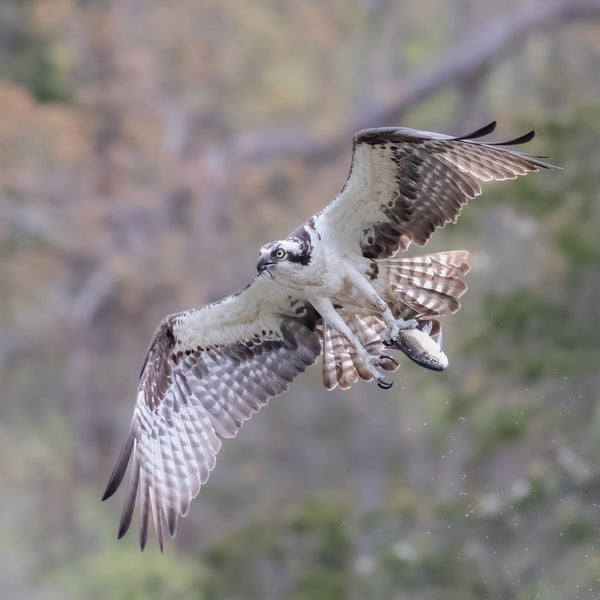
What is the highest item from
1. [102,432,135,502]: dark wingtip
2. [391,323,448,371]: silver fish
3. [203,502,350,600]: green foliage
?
[203,502,350,600]: green foliage

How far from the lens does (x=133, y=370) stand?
29.4 metres

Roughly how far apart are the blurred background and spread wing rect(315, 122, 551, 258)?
7866mm

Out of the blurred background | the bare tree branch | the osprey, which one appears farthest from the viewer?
the bare tree branch

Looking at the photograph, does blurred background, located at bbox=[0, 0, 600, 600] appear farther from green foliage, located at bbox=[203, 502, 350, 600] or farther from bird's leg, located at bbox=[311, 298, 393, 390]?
bird's leg, located at bbox=[311, 298, 393, 390]

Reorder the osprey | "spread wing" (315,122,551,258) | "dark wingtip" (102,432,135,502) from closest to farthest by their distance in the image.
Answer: "spread wing" (315,122,551,258), the osprey, "dark wingtip" (102,432,135,502)

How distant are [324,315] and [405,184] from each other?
3.89 feet

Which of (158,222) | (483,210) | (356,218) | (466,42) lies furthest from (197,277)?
(356,218)

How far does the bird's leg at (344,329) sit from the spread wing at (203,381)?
1.29 feet

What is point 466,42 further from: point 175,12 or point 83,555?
point 83,555

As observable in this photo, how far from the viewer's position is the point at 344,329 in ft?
32.6

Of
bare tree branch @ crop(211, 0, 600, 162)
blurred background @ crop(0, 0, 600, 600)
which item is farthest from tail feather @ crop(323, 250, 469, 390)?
bare tree branch @ crop(211, 0, 600, 162)

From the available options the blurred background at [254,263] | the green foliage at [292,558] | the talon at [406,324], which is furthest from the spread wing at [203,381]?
the green foliage at [292,558]

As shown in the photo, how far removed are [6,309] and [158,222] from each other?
13.6 ft

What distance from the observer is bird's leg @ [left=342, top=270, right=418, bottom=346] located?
9.59 metres
